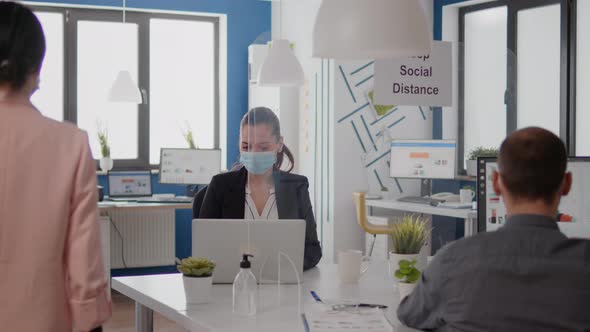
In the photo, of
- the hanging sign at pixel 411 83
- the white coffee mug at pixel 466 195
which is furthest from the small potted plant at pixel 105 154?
the hanging sign at pixel 411 83

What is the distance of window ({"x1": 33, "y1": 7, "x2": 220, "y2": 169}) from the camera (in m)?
7.61

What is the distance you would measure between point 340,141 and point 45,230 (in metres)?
5.50

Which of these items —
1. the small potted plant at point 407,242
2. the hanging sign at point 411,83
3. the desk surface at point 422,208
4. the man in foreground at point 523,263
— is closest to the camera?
the man in foreground at point 523,263

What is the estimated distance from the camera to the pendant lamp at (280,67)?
5242 millimetres

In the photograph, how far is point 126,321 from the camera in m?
5.77

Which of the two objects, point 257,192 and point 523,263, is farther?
point 257,192

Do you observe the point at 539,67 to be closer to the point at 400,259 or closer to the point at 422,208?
the point at 422,208

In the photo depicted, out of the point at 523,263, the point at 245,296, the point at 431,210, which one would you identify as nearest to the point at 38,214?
the point at 245,296

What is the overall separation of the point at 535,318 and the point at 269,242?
1.22 metres

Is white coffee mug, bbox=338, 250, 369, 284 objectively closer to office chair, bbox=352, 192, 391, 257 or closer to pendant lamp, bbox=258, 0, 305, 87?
pendant lamp, bbox=258, 0, 305, 87

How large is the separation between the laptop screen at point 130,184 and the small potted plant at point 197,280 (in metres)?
4.70

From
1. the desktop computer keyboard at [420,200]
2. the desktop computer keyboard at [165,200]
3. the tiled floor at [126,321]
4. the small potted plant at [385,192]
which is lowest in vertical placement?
the tiled floor at [126,321]

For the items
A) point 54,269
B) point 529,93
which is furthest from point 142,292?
point 529,93

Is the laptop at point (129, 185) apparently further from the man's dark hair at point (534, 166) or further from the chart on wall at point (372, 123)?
the man's dark hair at point (534, 166)
